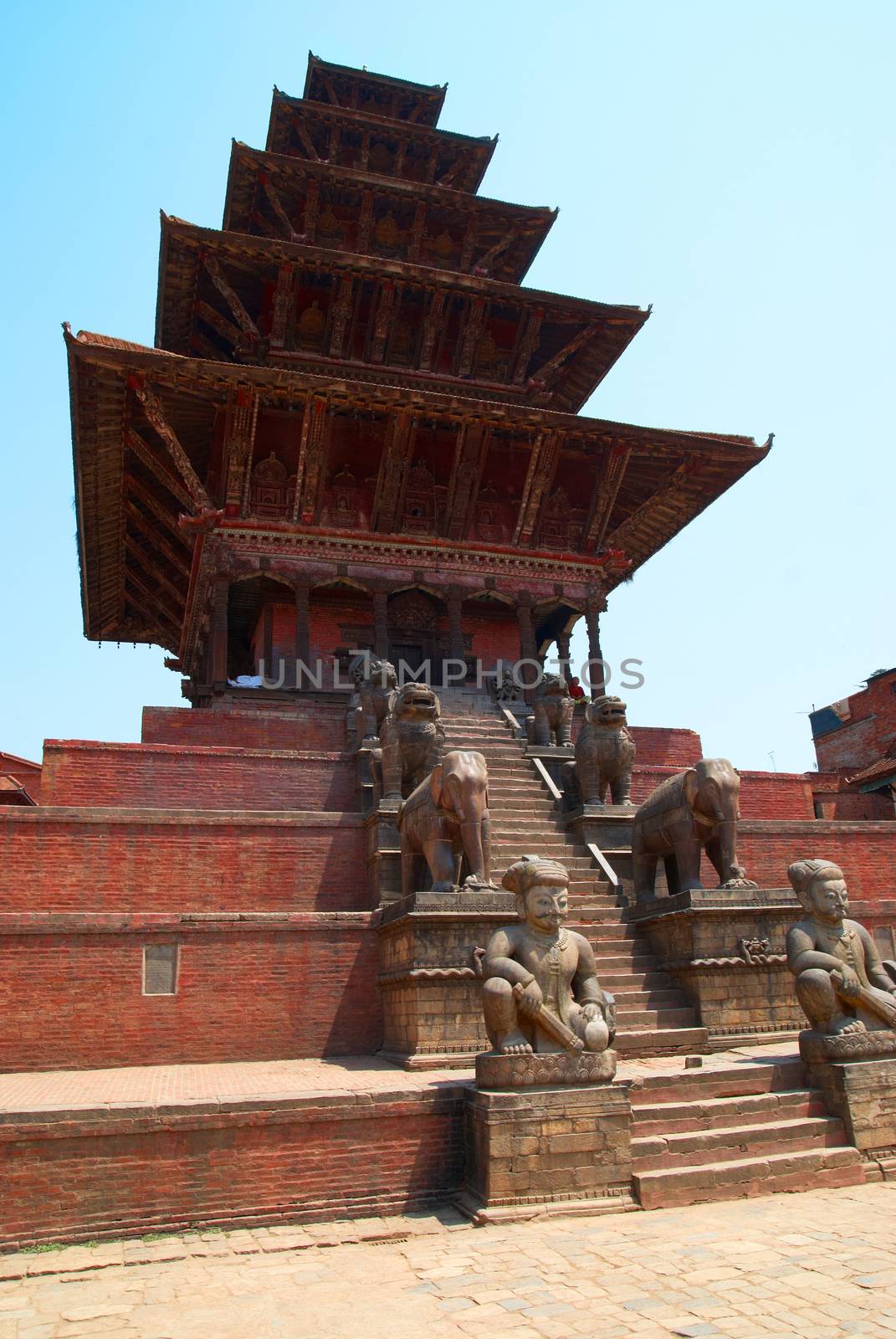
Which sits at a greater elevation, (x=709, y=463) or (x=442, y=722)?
(x=709, y=463)

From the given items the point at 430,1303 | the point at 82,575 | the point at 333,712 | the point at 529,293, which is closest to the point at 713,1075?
the point at 430,1303

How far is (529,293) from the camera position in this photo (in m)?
20.1

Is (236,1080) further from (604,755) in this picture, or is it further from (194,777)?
(604,755)

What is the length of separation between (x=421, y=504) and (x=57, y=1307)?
1566 cm

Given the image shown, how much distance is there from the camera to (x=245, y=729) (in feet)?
44.5

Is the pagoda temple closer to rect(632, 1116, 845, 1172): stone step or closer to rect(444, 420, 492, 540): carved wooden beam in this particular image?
rect(444, 420, 492, 540): carved wooden beam

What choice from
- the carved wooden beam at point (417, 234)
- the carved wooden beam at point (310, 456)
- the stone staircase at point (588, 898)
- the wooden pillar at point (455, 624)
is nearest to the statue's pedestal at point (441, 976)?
the stone staircase at point (588, 898)

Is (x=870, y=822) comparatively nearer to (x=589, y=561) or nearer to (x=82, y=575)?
(x=589, y=561)

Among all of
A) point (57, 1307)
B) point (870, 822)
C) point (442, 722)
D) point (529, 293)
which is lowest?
point (57, 1307)

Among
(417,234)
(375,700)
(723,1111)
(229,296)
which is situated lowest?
(723,1111)

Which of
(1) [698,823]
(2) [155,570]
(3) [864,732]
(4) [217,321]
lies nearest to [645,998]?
(1) [698,823]

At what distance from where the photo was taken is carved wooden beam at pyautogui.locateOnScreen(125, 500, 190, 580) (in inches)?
807

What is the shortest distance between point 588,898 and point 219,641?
825 centimetres

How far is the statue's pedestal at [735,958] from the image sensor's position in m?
8.84
